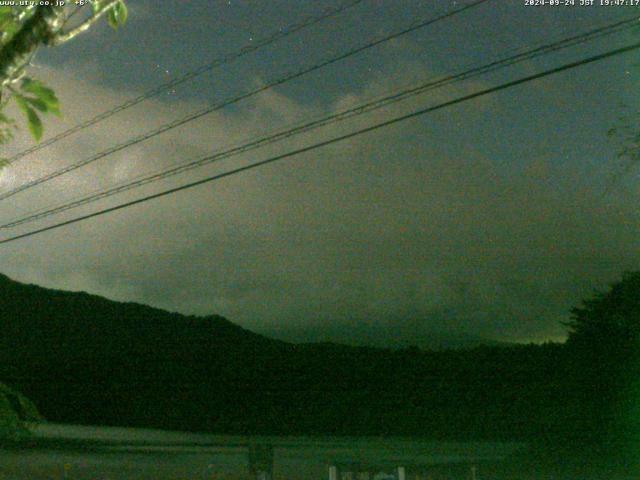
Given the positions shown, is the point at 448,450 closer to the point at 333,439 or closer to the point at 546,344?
the point at 546,344

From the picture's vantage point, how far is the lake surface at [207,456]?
63.0 feet

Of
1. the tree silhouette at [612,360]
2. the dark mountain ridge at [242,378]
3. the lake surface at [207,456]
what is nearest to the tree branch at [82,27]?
the lake surface at [207,456]

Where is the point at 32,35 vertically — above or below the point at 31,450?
above

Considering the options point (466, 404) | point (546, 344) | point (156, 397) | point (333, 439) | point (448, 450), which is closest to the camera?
point (546, 344)

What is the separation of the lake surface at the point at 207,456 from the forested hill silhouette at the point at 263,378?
36.6 inches

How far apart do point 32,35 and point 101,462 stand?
70.5 ft

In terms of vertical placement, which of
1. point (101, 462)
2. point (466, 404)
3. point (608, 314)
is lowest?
point (101, 462)

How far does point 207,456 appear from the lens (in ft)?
80.5

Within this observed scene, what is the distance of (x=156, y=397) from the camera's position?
34.9m

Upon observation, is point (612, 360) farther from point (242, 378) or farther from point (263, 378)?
point (242, 378)

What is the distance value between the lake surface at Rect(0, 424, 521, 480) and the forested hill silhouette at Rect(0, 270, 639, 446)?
929mm

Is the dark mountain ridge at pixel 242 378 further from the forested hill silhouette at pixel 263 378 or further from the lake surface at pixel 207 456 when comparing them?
the lake surface at pixel 207 456

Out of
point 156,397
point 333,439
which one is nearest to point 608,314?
point 333,439

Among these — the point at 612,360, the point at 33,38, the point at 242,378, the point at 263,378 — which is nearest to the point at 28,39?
the point at 33,38
